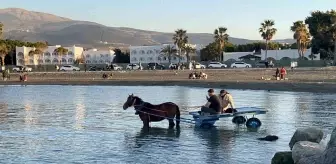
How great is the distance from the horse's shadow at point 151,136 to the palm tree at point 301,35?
9005cm

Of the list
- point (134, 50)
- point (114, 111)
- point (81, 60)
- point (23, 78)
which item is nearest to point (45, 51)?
point (81, 60)

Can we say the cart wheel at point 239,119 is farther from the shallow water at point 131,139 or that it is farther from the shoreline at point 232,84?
the shoreline at point 232,84

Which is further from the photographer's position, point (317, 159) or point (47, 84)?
point (47, 84)

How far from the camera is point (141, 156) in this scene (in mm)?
15188

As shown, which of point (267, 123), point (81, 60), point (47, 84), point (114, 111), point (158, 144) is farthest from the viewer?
point (81, 60)

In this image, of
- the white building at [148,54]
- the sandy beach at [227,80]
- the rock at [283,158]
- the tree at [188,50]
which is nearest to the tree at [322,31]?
the sandy beach at [227,80]

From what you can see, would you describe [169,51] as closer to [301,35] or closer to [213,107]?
[301,35]

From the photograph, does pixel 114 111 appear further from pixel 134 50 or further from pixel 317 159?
→ pixel 134 50

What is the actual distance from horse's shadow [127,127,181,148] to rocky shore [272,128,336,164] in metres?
5.06

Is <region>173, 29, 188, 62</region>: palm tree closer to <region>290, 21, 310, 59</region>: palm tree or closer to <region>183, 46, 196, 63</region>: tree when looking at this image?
<region>183, 46, 196, 63</region>: tree

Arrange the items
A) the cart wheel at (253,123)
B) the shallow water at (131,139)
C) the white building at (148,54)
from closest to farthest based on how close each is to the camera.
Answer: the shallow water at (131,139)
the cart wheel at (253,123)
the white building at (148,54)

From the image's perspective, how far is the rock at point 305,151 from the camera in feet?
34.8

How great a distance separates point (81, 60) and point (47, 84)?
8448 centimetres

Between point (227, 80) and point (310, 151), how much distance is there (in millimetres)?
52567
